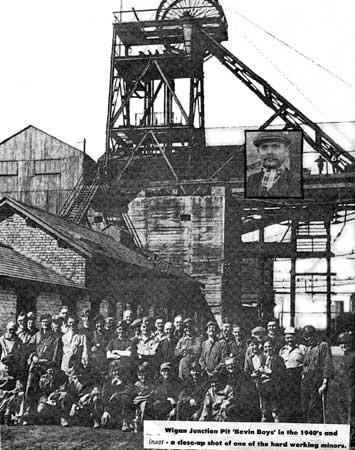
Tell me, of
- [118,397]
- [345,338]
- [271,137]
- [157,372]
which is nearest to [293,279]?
[345,338]

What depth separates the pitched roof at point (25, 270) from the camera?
6.18 m

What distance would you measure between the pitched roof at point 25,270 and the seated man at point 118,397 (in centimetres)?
98

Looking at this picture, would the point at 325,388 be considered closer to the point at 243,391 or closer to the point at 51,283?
the point at 243,391

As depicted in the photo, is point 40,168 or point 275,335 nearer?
point 275,335

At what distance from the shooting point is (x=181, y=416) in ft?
18.5

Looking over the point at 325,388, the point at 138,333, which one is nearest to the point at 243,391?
the point at 325,388

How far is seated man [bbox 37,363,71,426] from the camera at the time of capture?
584 cm

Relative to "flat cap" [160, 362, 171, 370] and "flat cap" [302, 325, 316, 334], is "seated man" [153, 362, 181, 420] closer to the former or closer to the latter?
"flat cap" [160, 362, 171, 370]

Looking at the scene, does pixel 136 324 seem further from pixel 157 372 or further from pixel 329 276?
pixel 329 276

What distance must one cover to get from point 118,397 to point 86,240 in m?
1.59

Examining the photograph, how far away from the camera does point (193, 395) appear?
18.7 ft

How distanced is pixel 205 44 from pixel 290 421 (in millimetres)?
3750
